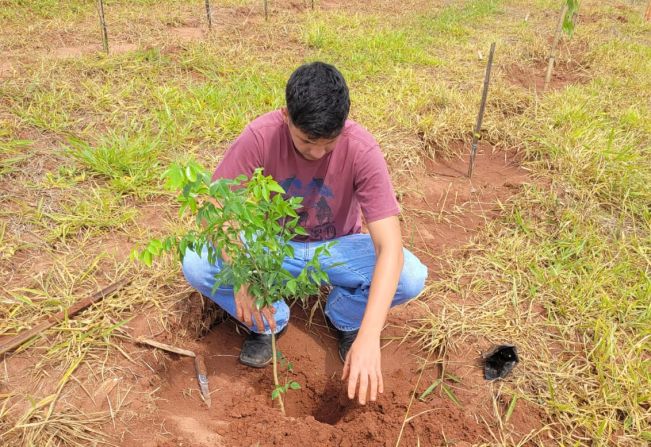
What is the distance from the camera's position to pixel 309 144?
1.57 m

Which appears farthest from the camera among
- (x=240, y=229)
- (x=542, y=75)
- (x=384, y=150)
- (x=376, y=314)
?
(x=542, y=75)

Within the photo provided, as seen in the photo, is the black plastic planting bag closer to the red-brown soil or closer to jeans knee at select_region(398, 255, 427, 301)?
the red-brown soil

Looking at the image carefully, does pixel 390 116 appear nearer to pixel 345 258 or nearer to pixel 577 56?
pixel 345 258

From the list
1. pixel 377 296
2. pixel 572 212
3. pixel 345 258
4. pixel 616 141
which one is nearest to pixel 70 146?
pixel 345 258

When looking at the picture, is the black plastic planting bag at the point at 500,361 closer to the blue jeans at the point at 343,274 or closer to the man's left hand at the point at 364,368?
the blue jeans at the point at 343,274

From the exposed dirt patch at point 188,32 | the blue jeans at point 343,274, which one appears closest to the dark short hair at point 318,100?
the blue jeans at point 343,274

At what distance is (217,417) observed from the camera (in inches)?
69.1

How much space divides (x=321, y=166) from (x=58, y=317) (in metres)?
1.19

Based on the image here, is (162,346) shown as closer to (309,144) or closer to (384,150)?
(309,144)

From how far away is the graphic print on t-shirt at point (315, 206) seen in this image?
182cm

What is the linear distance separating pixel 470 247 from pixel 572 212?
667 mm

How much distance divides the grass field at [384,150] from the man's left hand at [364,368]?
1.90ft

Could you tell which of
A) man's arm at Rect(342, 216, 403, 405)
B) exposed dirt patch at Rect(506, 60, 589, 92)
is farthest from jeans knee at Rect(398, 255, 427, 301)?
exposed dirt patch at Rect(506, 60, 589, 92)

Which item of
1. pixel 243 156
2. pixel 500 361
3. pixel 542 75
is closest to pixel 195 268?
pixel 243 156
